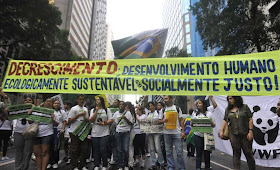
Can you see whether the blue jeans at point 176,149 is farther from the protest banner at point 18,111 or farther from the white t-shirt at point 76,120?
the protest banner at point 18,111

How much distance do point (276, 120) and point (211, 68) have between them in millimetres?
3023

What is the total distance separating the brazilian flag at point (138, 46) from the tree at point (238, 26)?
7294 mm

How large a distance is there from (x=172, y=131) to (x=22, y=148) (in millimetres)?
3284

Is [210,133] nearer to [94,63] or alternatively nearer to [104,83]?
[104,83]

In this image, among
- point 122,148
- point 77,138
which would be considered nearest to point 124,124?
point 122,148

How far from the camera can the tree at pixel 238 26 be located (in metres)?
11.9

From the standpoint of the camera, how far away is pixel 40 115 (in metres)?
4.44

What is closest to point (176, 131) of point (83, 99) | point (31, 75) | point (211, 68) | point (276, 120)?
point (211, 68)

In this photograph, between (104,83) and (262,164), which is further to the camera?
(262,164)

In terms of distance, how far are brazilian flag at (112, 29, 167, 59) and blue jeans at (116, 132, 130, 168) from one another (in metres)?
2.63

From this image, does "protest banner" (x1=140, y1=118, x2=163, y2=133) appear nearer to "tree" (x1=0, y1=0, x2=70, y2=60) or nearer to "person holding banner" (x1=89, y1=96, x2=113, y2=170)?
"person holding banner" (x1=89, y1=96, x2=113, y2=170)

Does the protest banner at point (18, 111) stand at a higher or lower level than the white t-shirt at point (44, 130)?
higher

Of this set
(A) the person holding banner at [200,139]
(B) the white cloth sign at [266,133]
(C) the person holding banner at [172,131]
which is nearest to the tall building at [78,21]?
(C) the person holding banner at [172,131]

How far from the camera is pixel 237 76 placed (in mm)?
3910
